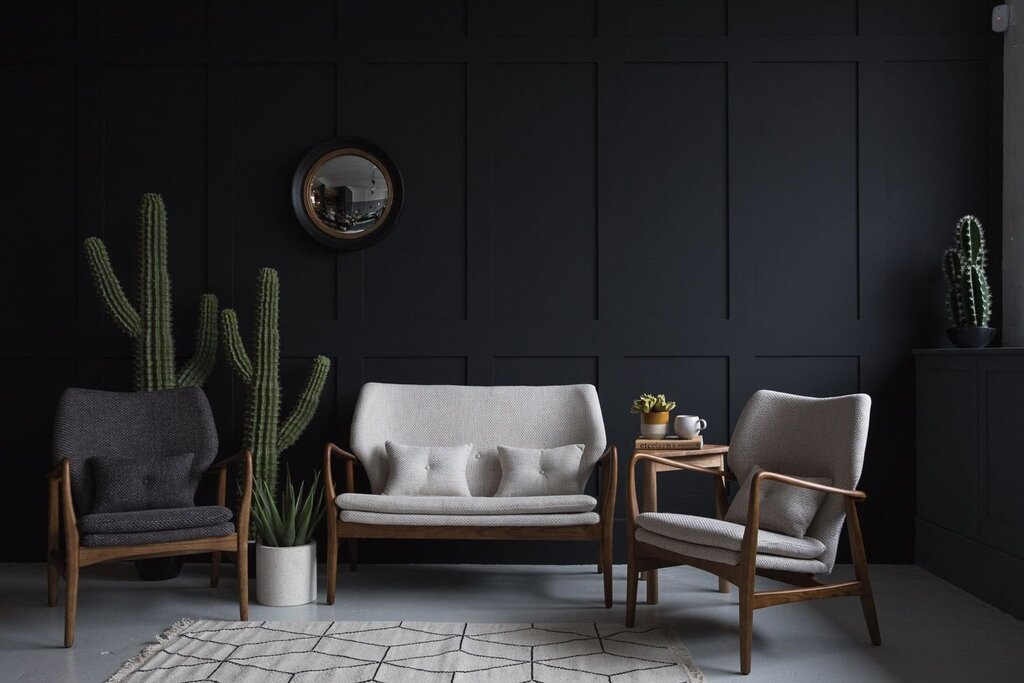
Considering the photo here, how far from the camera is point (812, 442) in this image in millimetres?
3473

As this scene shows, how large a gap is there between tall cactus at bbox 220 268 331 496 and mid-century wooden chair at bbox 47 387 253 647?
233mm

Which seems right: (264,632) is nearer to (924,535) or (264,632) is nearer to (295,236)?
(295,236)

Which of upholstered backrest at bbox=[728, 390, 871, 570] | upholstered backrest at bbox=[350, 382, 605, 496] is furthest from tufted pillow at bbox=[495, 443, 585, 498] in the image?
upholstered backrest at bbox=[728, 390, 871, 570]

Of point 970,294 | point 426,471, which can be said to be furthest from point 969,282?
point 426,471

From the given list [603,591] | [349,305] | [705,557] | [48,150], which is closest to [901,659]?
[705,557]

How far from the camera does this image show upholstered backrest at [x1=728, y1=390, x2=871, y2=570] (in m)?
3.24

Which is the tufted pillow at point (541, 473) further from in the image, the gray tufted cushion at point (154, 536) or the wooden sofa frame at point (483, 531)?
the gray tufted cushion at point (154, 536)

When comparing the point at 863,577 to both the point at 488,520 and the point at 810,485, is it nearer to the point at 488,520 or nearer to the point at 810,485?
the point at 810,485

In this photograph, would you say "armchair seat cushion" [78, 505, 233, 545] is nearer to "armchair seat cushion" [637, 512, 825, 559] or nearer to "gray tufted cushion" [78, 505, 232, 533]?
"gray tufted cushion" [78, 505, 232, 533]

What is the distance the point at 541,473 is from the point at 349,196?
176 cm

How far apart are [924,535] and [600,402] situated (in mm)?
1726

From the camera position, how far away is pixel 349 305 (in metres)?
4.58

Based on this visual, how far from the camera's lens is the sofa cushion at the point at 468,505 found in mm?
3699

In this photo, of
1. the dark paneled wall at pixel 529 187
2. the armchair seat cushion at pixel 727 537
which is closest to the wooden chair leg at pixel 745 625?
the armchair seat cushion at pixel 727 537
